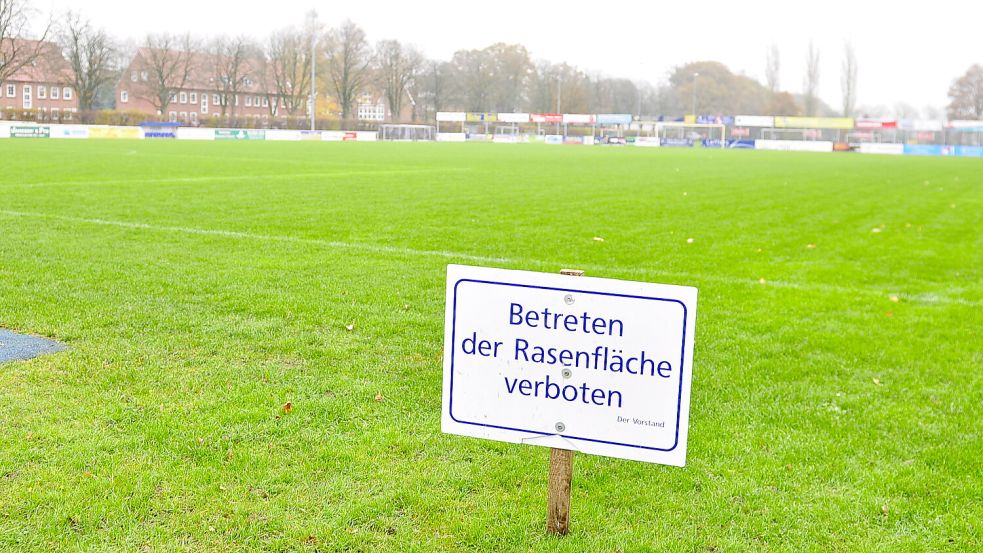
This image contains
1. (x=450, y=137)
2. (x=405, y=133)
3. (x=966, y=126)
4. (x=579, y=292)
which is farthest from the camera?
(x=450, y=137)

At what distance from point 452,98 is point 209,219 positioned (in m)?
113

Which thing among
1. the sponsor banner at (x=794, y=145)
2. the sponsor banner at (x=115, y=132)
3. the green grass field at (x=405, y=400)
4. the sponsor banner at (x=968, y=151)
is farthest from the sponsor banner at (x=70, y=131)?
the sponsor banner at (x=968, y=151)

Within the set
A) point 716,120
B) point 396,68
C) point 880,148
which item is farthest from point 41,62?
point 880,148

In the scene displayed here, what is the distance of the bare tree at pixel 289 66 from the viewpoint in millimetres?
109188

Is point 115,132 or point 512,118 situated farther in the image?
point 512,118

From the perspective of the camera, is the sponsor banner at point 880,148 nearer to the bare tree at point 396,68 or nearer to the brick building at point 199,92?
the bare tree at point 396,68

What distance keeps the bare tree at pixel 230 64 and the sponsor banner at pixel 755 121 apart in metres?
56.9

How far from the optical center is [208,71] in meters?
108

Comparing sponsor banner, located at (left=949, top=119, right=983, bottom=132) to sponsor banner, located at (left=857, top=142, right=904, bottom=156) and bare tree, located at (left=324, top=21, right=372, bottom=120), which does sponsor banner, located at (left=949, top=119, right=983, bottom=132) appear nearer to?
sponsor banner, located at (left=857, top=142, right=904, bottom=156)

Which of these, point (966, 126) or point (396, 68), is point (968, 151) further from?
point (396, 68)

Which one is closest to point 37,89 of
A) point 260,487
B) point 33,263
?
point 33,263

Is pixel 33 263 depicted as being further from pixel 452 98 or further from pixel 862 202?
pixel 452 98

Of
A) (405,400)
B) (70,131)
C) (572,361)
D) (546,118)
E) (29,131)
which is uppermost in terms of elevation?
(546,118)

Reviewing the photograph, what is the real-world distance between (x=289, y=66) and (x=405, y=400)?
367ft
